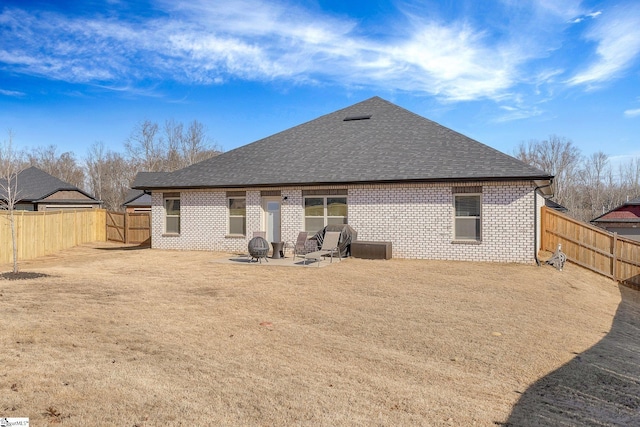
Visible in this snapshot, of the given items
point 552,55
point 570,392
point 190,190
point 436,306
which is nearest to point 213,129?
point 190,190

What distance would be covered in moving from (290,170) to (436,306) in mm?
10942

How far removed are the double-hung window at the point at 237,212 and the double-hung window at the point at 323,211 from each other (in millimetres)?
2897

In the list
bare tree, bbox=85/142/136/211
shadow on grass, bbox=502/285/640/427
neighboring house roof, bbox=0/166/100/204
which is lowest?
shadow on grass, bbox=502/285/640/427

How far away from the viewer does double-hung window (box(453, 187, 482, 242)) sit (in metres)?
15.3

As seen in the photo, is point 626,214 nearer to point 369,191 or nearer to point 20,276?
point 369,191

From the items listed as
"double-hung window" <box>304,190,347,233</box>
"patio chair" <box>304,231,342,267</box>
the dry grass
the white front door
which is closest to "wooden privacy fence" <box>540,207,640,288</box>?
the dry grass

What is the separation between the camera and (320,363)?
523cm

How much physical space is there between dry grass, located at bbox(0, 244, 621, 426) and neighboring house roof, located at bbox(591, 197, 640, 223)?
31.7 metres

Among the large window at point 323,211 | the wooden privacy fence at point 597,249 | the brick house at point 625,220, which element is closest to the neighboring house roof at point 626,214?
the brick house at point 625,220

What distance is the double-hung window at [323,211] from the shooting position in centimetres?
1711

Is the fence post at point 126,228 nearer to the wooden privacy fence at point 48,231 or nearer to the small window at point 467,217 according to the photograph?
the wooden privacy fence at point 48,231

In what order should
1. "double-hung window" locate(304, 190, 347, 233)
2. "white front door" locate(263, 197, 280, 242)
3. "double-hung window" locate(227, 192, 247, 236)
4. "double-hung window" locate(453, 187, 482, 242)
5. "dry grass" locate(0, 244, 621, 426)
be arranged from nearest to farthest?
"dry grass" locate(0, 244, 621, 426)
"double-hung window" locate(453, 187, 482, 242)
"double-hung window" locate(304, 190, 347, 233)
"white front door" locate(263, 197, 280, 242)
"double-hung window" locate(227, 192, 247, 236)

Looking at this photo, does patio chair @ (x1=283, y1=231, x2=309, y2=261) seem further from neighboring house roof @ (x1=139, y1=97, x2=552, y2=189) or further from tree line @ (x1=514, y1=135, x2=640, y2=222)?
tree line @ (x1=514, y1=135, x2=640, y2=222)

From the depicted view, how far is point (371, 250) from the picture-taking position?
15680mm
